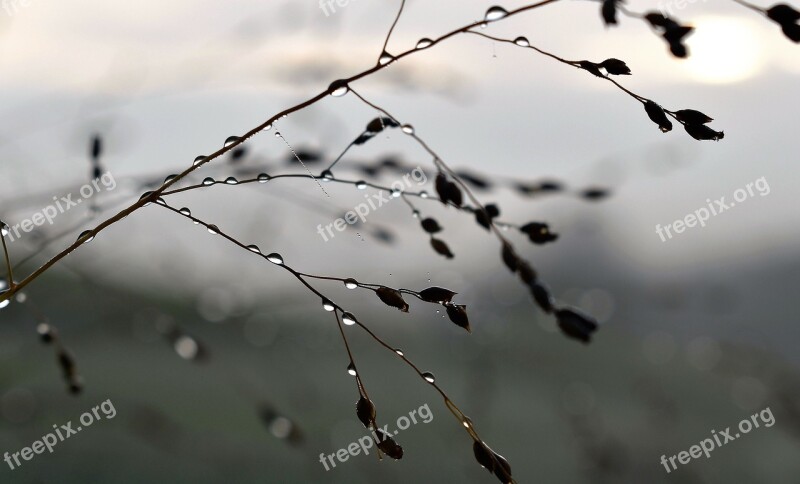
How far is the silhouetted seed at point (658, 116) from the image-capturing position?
668mm

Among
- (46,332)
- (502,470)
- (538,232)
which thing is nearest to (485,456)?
(502,470)

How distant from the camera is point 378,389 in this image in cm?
383

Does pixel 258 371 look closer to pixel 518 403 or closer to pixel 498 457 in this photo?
pixel 518 403

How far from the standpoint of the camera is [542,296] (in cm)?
74

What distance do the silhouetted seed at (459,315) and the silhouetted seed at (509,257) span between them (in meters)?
0.09

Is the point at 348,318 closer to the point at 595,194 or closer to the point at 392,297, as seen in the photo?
the point at 392,297

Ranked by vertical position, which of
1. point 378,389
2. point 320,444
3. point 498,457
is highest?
point 498,457

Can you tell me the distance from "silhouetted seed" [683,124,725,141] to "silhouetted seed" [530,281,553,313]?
8.5 inches

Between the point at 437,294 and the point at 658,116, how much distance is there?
28 centimetres

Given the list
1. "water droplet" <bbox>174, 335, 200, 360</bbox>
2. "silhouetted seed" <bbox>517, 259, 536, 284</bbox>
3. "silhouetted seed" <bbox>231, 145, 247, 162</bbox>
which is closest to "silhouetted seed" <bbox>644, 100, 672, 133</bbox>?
"silhouetted seed" <bbox>517, 259, 536, 284</bbox>

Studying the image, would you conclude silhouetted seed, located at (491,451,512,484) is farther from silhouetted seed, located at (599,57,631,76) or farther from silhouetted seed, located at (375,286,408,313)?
silhouetted seed, located at (599,57,631,76)

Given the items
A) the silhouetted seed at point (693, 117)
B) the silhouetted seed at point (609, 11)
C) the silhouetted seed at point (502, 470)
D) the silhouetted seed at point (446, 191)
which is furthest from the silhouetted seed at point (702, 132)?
the silhouetted seed at point (502, 470)

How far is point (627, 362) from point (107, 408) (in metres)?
2.86

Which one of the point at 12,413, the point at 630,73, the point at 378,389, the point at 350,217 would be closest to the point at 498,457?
the point at 630,73
